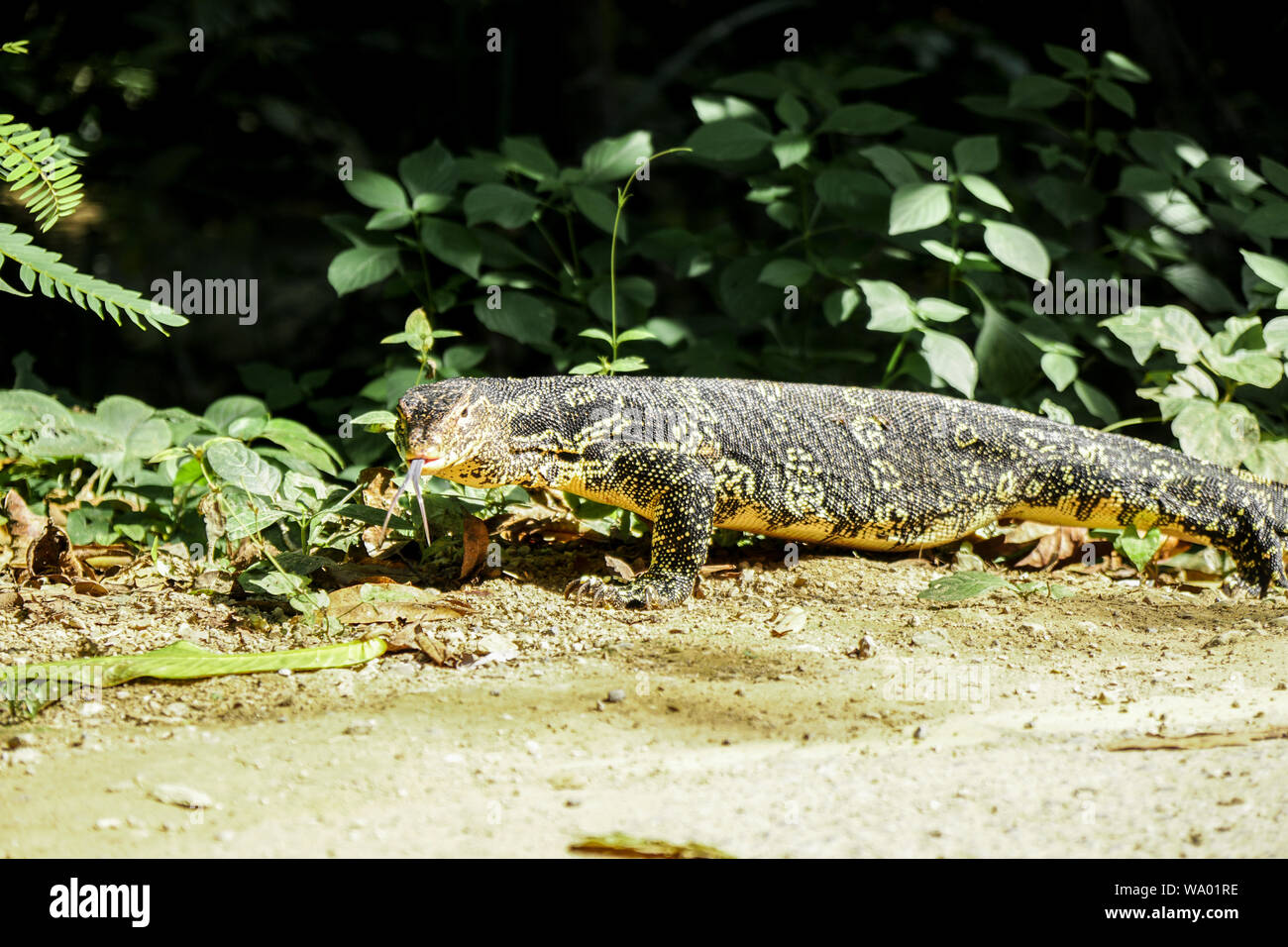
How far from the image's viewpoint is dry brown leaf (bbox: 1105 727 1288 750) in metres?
3.62

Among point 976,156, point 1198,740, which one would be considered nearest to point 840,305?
point 976,156

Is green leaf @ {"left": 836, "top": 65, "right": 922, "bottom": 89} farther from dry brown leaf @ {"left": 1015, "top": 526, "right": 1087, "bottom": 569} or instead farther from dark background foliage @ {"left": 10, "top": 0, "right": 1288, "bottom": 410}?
dry brown leaf @ {"left": 1015, "top": 526, "right": 1087, "bottom": 569}

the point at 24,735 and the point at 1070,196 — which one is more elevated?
the point at 1070,196

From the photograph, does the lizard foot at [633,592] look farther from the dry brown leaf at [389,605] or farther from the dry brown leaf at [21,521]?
the dry brown leaf at [21,521]

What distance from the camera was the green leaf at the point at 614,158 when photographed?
23.5 feet

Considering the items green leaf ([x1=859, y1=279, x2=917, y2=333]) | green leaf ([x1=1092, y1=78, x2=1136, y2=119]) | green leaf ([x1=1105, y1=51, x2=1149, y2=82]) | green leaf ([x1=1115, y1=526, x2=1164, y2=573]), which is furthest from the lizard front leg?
green leaf ([x1=1105, y1=51, x2=1149, y2=82])

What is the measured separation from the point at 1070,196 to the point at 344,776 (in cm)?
608

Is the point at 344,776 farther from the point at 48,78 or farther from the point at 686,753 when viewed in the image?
the point at 48,78

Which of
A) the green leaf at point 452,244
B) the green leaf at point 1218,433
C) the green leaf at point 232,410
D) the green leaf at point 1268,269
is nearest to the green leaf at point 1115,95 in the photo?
the green leaf at point 1268,269

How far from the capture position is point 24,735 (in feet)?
12.0

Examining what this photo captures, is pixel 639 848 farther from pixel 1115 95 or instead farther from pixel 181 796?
pixel 1115 95
